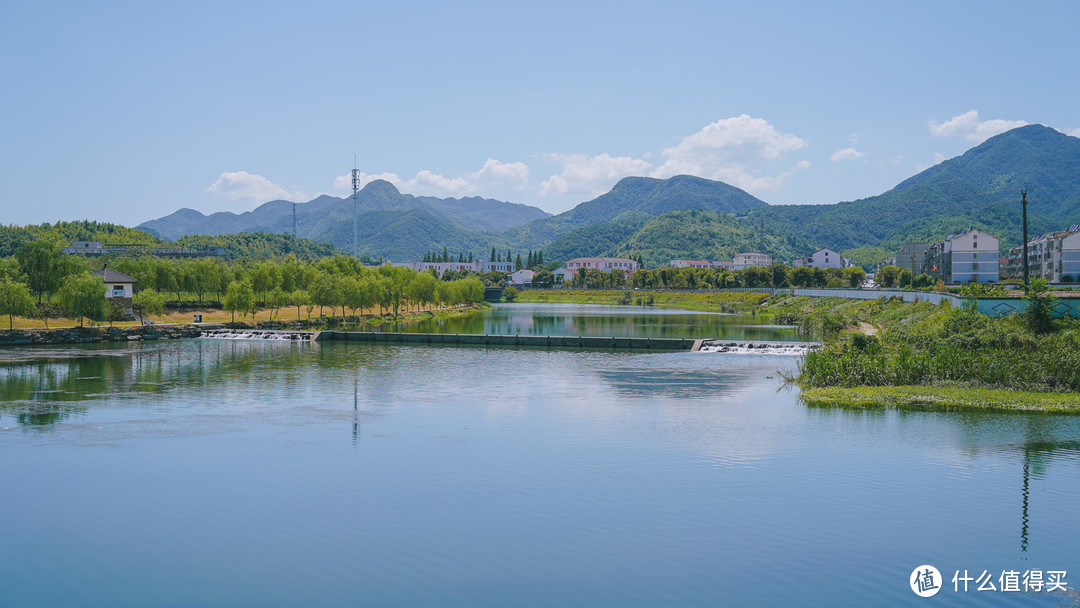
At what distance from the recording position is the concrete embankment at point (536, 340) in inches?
2052

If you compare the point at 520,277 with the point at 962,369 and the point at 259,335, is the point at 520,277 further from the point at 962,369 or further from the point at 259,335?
the point at 962,369

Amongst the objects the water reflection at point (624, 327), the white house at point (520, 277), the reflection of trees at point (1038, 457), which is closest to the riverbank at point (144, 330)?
the water reflection at point (624, 327)

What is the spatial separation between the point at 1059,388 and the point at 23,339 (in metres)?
59.6

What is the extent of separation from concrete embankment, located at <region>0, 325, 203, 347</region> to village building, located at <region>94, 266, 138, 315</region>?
4.99m

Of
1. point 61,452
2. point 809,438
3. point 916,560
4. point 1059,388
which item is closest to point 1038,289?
point 1059,388

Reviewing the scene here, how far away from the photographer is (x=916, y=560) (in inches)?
529

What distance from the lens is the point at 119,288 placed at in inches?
2547

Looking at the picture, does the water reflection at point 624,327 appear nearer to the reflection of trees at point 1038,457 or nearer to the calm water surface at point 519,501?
the calm water surface at point 519,501

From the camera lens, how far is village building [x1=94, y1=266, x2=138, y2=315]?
63.8 m

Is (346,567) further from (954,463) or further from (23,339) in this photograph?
(23,339)

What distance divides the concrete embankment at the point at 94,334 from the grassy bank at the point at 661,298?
66.1 metres

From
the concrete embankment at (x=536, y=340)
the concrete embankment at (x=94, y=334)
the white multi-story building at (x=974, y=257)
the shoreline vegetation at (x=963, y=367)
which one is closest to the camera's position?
the shoreline vegetation at (x=963, y=367)

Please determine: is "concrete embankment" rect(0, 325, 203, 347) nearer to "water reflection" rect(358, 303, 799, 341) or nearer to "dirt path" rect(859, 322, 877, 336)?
"water reflection" rect(358, 303, 799, 341)

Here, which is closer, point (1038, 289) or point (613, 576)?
point (613, 576)
